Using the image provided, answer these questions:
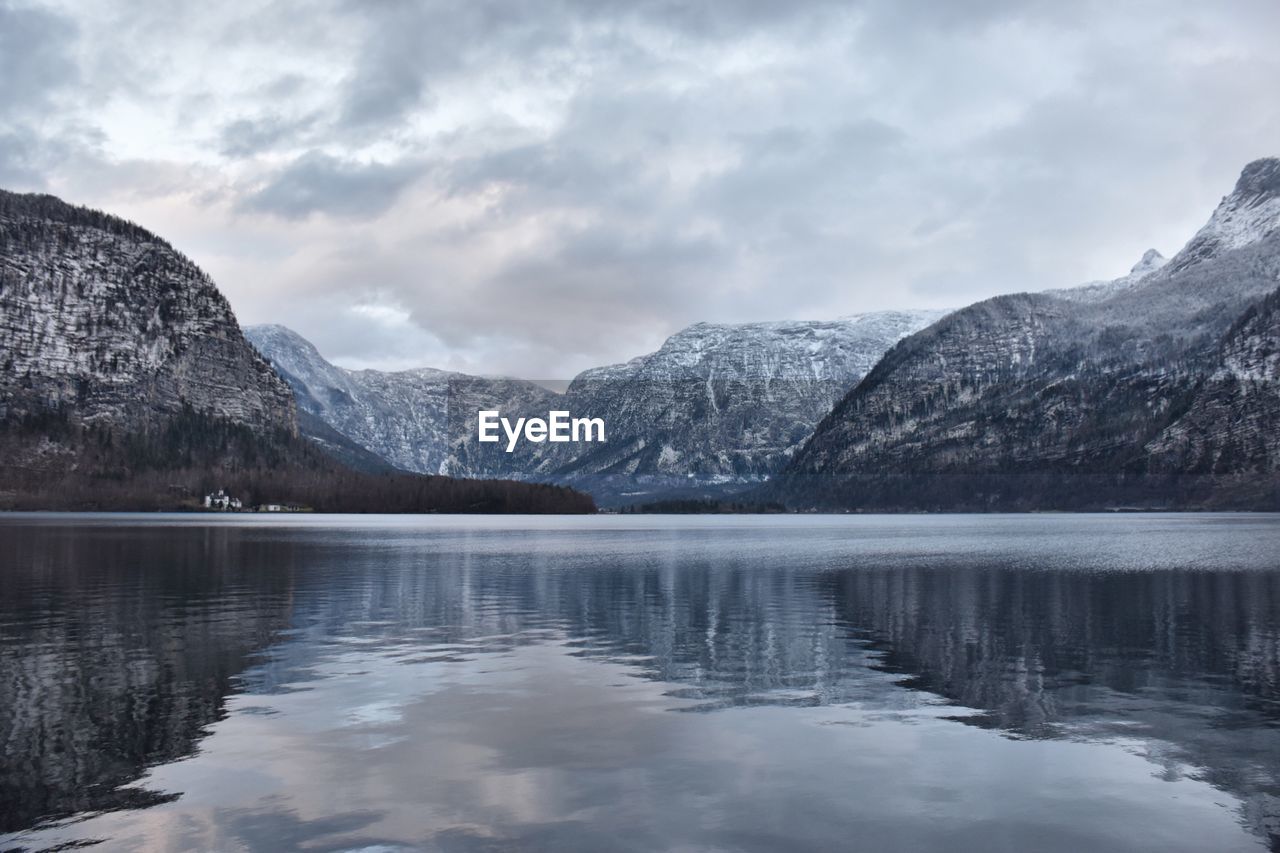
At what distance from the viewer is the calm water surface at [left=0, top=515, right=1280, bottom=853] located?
21.8 metres

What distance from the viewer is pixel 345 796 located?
2383cm

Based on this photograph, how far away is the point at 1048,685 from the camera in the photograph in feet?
126

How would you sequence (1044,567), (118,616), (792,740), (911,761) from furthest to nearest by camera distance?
1. (1044,567)
2. (118,616)
3. (792,740)
4. (911,761)

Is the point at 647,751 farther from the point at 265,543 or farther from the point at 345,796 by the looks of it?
the point at 265,543

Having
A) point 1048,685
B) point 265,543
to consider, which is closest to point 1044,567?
point 1048,685

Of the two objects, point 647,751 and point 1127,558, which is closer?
point 647,751

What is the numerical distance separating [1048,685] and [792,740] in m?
14.0

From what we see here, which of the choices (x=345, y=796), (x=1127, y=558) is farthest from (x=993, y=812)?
(x=1127, y=558)

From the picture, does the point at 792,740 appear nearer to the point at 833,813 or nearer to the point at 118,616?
A: the point at 833,813

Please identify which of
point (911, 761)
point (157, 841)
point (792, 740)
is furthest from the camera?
point (792, 740)

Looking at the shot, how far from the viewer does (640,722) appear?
105 ft

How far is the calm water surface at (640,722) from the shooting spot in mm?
21828

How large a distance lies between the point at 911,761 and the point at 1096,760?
489 cm

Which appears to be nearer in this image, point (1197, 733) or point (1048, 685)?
point (1197, 733)
